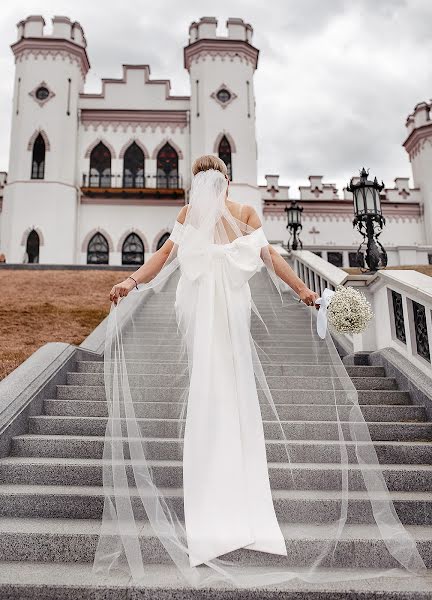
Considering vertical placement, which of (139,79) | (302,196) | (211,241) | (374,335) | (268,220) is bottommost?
(374,335)

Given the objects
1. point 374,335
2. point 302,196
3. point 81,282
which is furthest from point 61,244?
point 374,335

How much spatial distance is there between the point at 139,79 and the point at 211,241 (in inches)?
934

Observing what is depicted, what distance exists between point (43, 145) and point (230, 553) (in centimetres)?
2266

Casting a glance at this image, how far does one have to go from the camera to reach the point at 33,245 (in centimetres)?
2095

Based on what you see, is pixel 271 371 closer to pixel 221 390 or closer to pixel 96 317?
pixel 221 390

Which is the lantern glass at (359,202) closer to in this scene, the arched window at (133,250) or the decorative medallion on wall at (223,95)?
the arched window at (133,250)

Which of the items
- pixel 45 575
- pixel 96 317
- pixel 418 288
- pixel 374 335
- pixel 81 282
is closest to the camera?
pixel 45 575

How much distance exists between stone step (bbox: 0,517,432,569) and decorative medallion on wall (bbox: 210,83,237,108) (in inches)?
869

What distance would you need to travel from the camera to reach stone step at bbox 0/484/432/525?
3.26 meters

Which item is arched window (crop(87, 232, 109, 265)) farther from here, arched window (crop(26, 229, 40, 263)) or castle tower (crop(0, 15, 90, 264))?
arched window (crop(26, 229, 40, 263))

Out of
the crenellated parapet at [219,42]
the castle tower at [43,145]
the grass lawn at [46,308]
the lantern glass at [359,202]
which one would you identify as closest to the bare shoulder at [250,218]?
the grass lawn at [46,308]

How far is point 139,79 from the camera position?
2412 cm

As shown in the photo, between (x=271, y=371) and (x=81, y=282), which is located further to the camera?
(x=81, y=282)

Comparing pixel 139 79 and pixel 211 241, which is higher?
pixel 139 79
